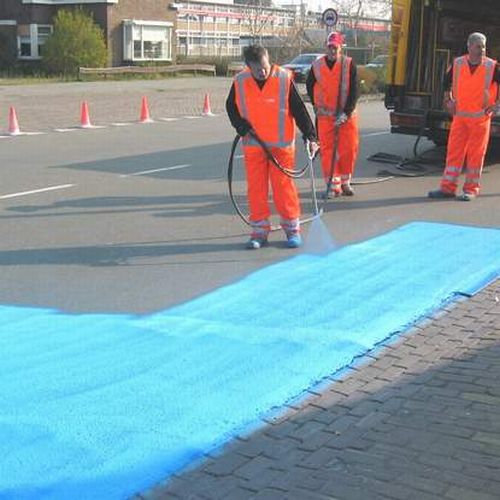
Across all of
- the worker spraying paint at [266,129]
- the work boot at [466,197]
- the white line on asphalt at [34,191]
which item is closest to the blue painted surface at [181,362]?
the worker spraying paint at [266,129]

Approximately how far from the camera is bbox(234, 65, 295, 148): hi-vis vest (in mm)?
6781

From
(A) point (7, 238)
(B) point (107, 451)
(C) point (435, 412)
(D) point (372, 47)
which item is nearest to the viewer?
(B) point (107, 451)

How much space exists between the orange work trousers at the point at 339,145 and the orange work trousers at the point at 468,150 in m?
1.12

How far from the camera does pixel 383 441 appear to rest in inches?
142

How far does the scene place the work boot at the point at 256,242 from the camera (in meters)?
7.01

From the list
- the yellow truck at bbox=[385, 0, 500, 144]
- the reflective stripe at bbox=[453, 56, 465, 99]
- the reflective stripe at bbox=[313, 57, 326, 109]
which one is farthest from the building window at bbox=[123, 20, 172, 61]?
the reflective stripe at bbox=[453, 56, 465, 99]

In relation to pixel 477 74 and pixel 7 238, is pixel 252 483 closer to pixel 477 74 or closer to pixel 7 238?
pixel 7 238

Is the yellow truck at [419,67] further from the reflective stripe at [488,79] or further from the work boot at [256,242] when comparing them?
the work boot at [256,242]

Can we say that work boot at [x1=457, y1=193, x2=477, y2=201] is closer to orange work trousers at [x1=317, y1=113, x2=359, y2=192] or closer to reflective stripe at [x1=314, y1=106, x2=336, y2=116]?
orange work trousers at [x1=317, y1=113, x2=359, y2=192]

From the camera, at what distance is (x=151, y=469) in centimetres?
338

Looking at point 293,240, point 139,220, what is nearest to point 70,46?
point 139,220

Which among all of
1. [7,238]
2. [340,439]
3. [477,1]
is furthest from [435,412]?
[477,1]

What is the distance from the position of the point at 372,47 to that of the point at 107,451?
44653 millimetres

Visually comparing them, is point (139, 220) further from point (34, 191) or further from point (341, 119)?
point (341, 119)
